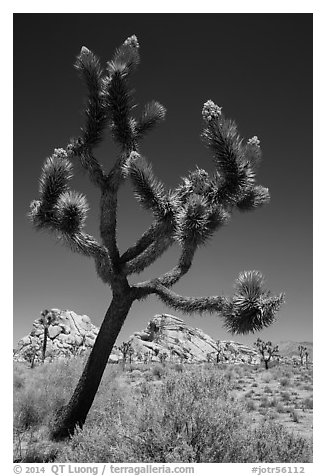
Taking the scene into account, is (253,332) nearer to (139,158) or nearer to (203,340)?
(139,158)

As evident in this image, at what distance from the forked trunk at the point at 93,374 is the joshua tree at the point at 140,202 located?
0.02m

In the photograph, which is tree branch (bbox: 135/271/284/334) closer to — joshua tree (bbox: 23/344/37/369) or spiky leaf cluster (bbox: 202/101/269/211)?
spiky leaf cluster (bbox: 202/101/269/211)

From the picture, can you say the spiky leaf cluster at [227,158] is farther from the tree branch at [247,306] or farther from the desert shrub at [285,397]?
the desert shrub at [285,397]

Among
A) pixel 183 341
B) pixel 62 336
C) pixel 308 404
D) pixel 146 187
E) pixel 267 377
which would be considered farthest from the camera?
pixel 183 341

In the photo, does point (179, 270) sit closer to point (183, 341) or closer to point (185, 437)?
point (185, 437)

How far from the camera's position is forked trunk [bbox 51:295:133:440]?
27.7ft

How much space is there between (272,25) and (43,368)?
14017mm

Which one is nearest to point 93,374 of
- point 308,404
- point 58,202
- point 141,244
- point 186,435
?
point 141,244

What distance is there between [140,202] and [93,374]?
362 cm

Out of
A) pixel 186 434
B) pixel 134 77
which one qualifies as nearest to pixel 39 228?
pixel 134 77

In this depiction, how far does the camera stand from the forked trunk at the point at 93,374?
843 centimetres

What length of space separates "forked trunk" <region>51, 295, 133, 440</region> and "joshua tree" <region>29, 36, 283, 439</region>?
2cm

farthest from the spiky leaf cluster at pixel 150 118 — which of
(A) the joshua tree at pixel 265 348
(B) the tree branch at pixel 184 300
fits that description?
(A) the joshua tree at pixel 265 348

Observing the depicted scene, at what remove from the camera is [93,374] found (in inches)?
339
